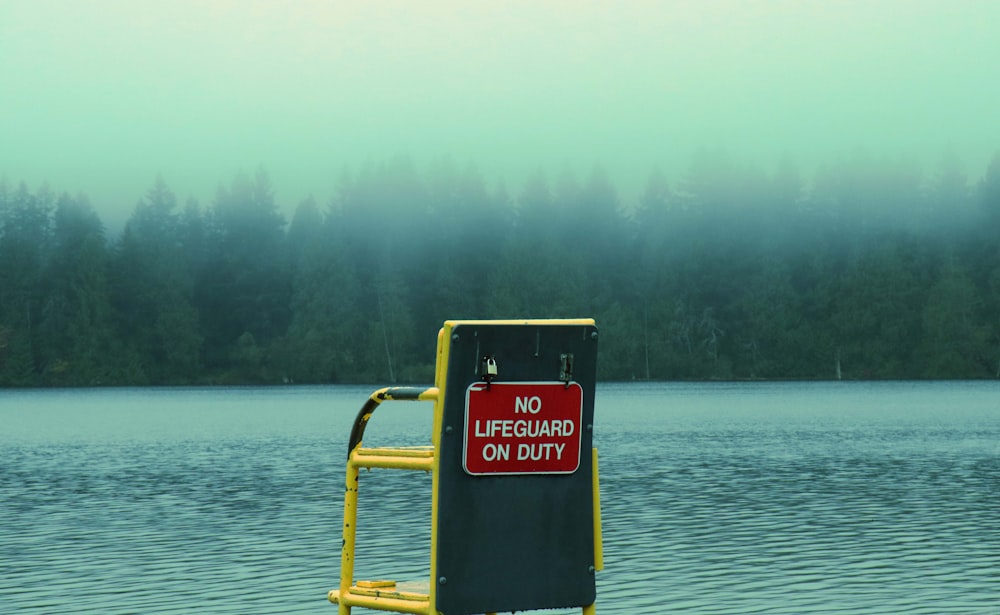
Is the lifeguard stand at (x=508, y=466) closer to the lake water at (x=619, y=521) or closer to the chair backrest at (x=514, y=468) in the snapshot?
the chair backrest at (x=514, y=468)

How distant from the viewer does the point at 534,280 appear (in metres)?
166

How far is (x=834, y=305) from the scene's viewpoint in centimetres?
16638

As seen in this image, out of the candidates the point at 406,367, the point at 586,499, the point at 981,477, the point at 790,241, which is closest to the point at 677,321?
the point at 790,241

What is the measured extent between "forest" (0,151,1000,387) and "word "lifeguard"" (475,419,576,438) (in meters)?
148

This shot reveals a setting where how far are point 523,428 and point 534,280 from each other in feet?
515

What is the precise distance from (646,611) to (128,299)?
16114cm

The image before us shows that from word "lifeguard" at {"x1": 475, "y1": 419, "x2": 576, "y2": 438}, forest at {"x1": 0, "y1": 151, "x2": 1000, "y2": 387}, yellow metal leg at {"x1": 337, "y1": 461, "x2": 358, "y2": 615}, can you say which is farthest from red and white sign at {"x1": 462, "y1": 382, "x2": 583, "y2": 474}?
forest at {"x1": 0, "y1": 151, "x2": 1000, "y2": 387}

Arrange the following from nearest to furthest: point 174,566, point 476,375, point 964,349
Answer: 1. point 476,375
2. point 174,566
3. point 964,349

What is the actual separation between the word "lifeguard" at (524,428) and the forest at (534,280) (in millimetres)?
147828

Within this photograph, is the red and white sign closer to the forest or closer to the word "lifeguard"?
the word "lifeguard"

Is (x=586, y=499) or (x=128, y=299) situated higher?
(x=128, y=299)

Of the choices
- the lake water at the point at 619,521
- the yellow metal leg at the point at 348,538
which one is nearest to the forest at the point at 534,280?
the lake water at the point at 619,521

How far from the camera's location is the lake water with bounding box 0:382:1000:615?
19.2 metres

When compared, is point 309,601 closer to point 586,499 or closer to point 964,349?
point 586,499
